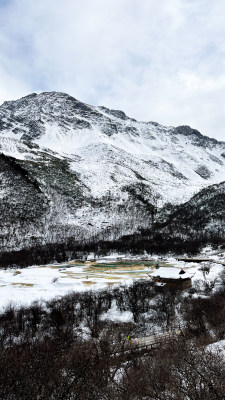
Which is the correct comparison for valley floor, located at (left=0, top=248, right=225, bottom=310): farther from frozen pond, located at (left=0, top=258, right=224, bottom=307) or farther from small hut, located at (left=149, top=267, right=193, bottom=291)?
small hut, located at (left=149, top=267, right=193, bottom=291)

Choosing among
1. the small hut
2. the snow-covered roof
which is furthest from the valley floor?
the small hut

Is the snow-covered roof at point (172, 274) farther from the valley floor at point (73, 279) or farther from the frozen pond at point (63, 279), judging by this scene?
the frozen pond at point (63, 279)

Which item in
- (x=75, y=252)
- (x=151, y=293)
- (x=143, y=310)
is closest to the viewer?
(x=143, y=310)

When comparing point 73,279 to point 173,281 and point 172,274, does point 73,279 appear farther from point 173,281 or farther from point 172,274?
point 173,281

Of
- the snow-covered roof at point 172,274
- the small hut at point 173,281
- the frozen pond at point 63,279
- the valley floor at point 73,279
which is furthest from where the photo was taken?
the snow-covered roof at point 172,274

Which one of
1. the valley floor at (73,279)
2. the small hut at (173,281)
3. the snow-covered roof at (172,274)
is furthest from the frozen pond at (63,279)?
the small hut at (173,281)

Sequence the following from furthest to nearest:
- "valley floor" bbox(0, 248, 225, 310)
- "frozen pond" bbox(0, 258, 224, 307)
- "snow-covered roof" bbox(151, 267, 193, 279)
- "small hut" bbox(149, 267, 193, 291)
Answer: "snow-covered roof" bbox(151, 267, 193, 279) → "small hut" bbox(149, 267, 193, 291) → "valley floor" bbox(0, 248, 225, 310) → "frozen pond" bbox(0, 258, 224, 307)

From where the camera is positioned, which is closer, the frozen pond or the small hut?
the frozen pond

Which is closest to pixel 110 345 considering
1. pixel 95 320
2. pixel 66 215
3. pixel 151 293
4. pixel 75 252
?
pixel 95 320

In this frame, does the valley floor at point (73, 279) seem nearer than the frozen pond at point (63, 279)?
No

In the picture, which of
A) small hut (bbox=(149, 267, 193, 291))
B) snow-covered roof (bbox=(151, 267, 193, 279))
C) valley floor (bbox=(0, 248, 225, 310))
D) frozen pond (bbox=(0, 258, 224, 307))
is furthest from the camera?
snow-covered roof (bbox=(151, 267, 193, 279))

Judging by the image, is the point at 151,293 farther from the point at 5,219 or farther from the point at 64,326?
the point at 5,219
